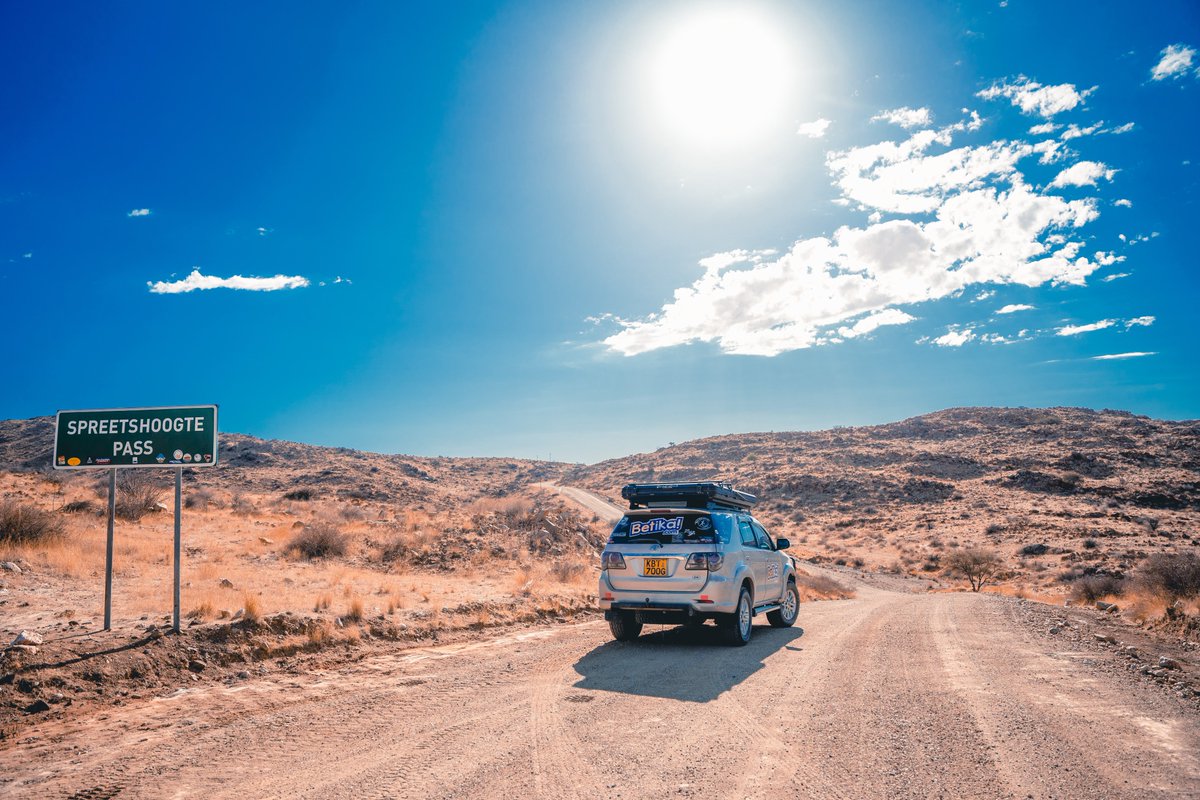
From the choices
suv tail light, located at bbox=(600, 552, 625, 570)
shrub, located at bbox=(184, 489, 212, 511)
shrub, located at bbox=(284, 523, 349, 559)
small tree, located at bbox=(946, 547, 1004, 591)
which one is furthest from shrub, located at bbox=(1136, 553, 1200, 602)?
shrub, located at bbox=(184, 489, 212, 511)

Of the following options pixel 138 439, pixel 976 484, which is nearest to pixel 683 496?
pixel 138 439

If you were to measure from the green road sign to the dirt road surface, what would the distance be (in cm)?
336

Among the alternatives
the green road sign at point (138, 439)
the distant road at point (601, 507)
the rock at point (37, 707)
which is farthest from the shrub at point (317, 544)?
the distant road at point (601, 507)

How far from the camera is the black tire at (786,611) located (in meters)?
12.4

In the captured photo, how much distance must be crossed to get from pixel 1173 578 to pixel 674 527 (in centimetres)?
1617

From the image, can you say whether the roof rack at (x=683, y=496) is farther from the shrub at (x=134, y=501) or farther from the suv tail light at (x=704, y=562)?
the shrub at (x=134, y=501)

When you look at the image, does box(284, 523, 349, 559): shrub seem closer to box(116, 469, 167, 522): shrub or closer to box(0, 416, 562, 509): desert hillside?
box(116, 469, 167, 522): shrub

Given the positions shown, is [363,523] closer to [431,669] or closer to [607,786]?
[431,669]

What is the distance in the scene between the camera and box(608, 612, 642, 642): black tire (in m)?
10.3

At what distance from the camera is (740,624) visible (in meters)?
10.1

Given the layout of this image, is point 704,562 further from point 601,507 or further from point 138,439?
point 601,507

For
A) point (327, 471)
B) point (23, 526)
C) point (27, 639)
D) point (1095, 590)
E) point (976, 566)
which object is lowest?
point (976, 566)

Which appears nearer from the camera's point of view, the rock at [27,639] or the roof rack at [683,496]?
the rock at [27,639]

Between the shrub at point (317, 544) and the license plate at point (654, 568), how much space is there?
13.3 meters
